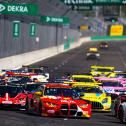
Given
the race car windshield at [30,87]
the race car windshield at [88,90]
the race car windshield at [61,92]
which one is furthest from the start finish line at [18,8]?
the race car windshield at [61,92]

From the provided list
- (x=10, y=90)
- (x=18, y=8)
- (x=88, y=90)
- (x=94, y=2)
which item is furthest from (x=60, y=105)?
(x=94, y=2)

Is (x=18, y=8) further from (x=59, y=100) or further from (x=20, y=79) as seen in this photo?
(x=59, y=100)

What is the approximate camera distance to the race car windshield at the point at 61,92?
2262 centimetres

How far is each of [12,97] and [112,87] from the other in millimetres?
7800

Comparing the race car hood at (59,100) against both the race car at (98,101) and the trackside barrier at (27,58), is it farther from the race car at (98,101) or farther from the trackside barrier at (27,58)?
the trackside barrier at (27,58)

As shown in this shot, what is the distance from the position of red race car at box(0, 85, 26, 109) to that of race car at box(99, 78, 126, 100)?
20.3 feet

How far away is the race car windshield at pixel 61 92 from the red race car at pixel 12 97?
66.0 inches

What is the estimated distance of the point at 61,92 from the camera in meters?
22.9

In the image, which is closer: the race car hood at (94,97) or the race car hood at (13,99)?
the race car hood at (13,99)

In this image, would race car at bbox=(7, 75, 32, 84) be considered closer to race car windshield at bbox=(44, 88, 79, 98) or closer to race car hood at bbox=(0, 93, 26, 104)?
race car hood at bbox=(0, 93, 26, 104)

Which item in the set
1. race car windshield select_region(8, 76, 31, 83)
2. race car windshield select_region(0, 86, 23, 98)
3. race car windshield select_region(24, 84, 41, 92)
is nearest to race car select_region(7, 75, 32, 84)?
race car windshield select_region(8, 76, 31, 83)

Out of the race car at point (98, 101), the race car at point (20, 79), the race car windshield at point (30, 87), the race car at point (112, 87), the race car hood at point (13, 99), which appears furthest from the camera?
the race car at point (20, 79)

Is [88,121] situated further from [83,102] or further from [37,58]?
[37,58]

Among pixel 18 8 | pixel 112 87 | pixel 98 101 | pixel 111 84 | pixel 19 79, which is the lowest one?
pixel 98 101
